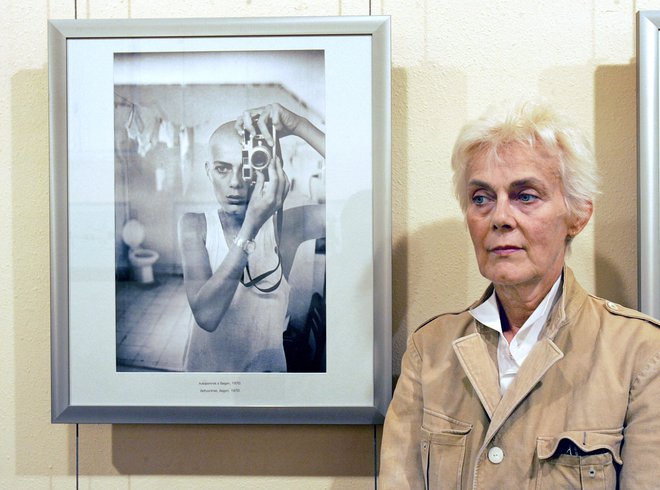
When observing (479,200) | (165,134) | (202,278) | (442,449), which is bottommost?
(442,449)

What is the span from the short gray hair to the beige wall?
21 cm

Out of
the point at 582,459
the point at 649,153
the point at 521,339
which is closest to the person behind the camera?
the point at 582,459

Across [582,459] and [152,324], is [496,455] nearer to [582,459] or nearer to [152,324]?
[582,459]

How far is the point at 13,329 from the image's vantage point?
117 cm

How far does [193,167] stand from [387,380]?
477 millimetres

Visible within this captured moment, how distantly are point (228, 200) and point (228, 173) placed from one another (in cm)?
4

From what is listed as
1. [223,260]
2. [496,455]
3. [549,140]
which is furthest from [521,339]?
[223,260]

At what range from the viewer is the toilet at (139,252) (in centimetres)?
111

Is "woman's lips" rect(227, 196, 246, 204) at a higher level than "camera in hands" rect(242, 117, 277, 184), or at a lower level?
lower

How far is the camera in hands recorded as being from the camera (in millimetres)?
1098

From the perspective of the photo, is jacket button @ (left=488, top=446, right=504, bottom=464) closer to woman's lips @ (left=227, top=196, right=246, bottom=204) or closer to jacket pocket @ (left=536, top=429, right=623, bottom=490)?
jacket pocket @ (left=536, top=429, right=623, bottom=490)

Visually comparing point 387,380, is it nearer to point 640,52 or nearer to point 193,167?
point 193,167

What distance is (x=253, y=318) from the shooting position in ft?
3.62

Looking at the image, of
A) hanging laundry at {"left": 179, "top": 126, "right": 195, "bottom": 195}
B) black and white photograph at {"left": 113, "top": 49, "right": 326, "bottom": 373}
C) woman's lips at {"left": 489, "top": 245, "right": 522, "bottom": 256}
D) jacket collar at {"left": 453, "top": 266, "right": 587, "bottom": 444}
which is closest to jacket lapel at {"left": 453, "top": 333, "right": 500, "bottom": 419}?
jacket collar at {"left": 453, "top": 266, "right": 587, "bottom": 444}
